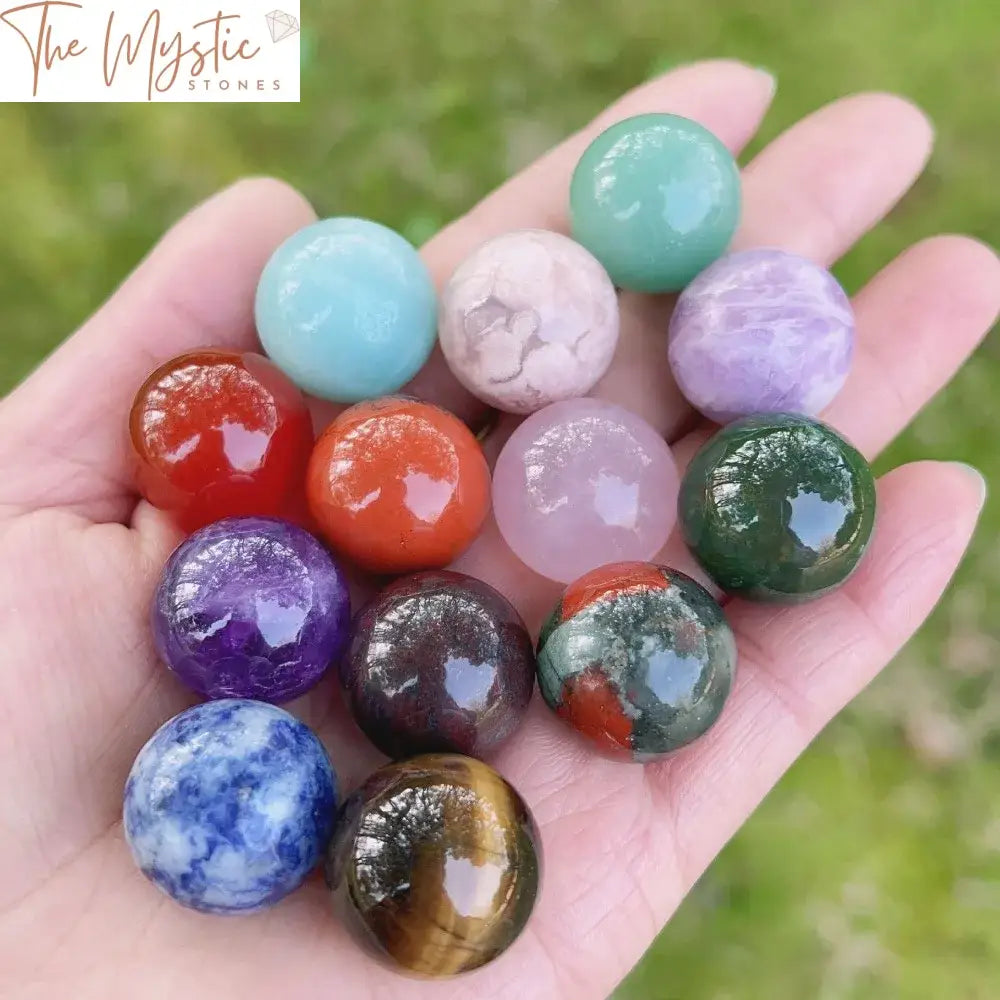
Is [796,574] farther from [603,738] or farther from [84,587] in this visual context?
[84,587]

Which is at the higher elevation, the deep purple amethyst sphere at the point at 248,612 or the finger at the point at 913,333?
the finger at the point at 913,333

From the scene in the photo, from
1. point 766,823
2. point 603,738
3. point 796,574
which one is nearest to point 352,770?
point 603,738

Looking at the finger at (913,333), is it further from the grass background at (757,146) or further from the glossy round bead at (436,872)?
the glossy round bead at (436,872)

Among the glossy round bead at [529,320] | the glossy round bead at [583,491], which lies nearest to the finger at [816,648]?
the glossy round bead at [583,491]

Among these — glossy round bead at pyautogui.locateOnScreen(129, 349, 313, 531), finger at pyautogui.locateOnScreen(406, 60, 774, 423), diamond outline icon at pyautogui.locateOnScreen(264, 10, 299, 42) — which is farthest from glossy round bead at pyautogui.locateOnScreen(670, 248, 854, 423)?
diamond outline icon at pyautogui.locateOnScreen(264, 10, 299, 42)

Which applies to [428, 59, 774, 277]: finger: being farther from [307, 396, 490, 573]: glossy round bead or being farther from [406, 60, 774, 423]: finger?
[307, 396, 490, 573]: glossy round bead

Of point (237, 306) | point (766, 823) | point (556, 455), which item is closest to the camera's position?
point (556, 455)
